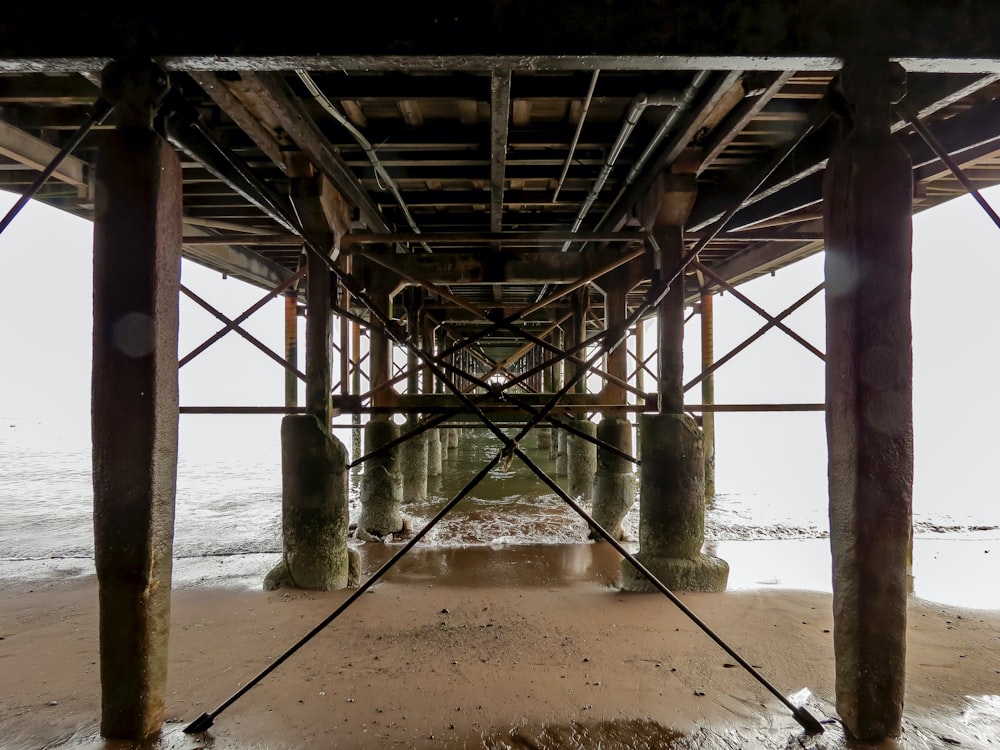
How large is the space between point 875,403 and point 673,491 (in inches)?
96.3

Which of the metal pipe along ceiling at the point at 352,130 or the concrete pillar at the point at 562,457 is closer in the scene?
the metal pipe along ceiling at the point at 352,130

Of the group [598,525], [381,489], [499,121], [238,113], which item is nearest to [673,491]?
[598,525]

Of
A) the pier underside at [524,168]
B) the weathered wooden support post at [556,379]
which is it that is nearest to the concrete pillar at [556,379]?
the weathered wooden support post at [556,379]

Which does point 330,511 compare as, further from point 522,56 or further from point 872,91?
point 872,91

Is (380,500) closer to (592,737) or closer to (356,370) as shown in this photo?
(356,370)

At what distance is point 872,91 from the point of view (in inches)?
84.2

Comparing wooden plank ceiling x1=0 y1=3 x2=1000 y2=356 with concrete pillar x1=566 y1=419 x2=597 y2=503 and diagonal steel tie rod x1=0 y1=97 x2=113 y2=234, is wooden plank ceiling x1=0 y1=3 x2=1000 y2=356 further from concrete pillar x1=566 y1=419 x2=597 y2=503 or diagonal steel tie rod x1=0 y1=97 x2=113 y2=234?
concrete pillar x1=566 y1=419 x2=597 y2=503

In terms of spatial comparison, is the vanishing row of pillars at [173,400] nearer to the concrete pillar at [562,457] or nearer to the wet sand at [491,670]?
the wet sand at [491,670]

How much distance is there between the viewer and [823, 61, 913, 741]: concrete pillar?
209 cm

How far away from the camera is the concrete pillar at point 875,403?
2092 mm

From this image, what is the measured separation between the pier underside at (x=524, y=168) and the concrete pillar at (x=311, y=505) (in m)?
0.03

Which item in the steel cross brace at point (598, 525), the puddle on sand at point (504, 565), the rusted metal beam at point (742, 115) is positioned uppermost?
the rusted metal beam at point (742, 115)

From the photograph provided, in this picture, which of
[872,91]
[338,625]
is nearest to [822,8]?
[872,91]

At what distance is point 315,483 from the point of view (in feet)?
14.3
